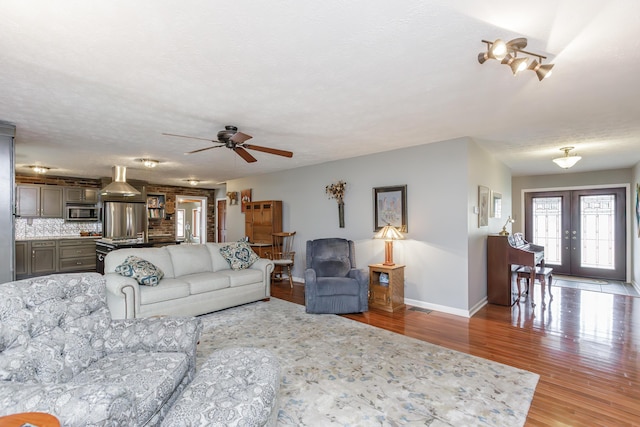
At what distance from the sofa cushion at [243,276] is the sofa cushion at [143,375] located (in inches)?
98.6

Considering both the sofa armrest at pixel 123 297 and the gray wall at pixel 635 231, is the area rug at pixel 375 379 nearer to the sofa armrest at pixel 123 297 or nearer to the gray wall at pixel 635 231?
the sofa armrest at pixel 123 297

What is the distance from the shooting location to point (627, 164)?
6.19m

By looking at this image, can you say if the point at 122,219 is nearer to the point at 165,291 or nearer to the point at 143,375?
the point at 165,291

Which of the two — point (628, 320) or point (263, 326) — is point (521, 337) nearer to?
point (628, 320)

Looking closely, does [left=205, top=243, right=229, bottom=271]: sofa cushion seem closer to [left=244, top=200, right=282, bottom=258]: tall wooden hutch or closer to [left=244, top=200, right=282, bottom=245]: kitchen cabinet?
[left=244, top=200, right=282, bottom=258]: tall wooden hutch

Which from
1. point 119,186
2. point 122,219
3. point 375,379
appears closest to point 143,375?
point 375,379

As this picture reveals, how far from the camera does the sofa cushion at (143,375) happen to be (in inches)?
61.6

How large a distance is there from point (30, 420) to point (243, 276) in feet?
11.6

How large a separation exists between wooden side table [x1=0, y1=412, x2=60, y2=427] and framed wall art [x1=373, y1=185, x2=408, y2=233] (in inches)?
169

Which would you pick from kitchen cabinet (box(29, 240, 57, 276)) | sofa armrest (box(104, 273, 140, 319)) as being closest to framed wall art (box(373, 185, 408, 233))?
sofa armrest (box(104, 273, 140, 319))

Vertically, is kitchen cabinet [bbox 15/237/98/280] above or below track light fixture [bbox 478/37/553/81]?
below

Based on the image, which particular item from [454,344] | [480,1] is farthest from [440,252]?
[480,1]

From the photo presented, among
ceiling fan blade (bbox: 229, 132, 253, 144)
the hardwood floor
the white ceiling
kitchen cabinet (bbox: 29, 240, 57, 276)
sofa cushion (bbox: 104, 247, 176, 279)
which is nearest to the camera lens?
the white ceiling

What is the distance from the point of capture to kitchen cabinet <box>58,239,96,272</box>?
727 cm
